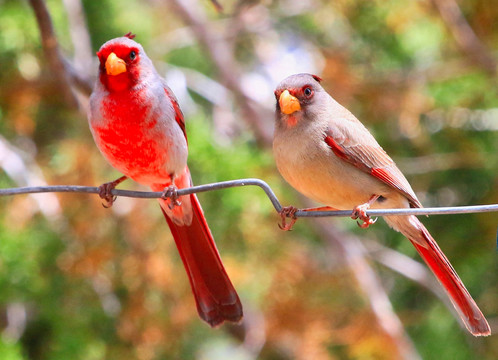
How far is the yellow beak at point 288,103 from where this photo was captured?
7.72 ft

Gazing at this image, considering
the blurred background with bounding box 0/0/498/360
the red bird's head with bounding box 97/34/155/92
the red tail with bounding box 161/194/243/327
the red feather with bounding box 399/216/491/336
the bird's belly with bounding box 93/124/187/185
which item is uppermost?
the red bird's head with bounding box 97/34/155/92

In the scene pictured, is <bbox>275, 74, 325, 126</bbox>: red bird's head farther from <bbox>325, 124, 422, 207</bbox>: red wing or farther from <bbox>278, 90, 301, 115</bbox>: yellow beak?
<bbox>325, 124, 422, 207</bbox>: red wing

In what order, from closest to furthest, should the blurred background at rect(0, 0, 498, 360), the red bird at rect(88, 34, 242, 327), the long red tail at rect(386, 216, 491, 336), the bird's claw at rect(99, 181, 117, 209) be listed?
the long red tail at rect(386, 216, 491, 336), the red bird at rect(88, 34, 242, 327), the bird's claw at rect(99, 181, 117, 209), the blurred background at rect(0, 0, 498, 360)

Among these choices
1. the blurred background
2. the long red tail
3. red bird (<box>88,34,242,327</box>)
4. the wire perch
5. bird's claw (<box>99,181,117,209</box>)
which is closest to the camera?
the wire perch

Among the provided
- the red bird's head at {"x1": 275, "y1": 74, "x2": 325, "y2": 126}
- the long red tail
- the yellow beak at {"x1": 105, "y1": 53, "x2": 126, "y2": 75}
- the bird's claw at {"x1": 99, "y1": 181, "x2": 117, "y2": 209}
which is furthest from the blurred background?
the long red tail

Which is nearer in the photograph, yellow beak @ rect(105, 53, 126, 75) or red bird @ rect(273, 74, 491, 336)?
yellow beak @ rect(105, 53, 126, 75)

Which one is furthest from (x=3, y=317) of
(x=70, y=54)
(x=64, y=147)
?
(x=70, y=54)

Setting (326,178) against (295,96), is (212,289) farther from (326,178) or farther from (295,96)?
(295,96)

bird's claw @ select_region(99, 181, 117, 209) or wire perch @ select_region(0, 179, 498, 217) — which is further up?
wire perch @ select_region(0, 179, 498, 217)

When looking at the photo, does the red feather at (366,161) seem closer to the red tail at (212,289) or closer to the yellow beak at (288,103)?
the yellow beak at (288,103)

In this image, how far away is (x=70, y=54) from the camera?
486cm

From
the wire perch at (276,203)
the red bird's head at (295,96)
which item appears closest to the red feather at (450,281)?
the wire perch at (276,203)

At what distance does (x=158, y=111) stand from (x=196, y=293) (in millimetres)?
595

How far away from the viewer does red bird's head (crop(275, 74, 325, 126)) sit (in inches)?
93.3
